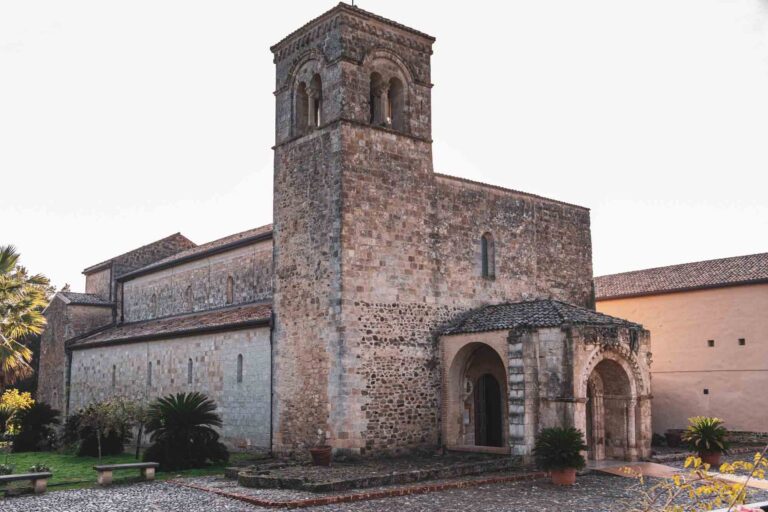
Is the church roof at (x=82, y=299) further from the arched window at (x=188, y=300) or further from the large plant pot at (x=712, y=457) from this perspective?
the large plant pot at (x=712, y=457)

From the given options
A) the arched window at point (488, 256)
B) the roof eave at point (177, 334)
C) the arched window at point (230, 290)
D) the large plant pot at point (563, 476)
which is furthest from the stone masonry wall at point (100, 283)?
the large plant pot at point (563, 476)

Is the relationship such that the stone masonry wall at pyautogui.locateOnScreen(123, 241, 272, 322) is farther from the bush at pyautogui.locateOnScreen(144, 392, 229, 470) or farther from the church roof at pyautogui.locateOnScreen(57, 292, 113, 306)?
the bush at pyautogui.locateOnScreen(144, 392, 229, 470)

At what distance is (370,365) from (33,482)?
28.6 ft

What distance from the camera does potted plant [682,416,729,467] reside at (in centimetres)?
2088

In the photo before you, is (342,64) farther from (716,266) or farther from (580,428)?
(716,266)

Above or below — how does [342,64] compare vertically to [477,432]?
above

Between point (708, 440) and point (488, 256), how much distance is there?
27.5 feet

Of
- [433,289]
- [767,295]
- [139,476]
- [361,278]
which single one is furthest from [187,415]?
[767,295]

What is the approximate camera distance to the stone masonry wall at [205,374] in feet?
77.4

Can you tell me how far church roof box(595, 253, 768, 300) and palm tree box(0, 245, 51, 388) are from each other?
22.5 metres

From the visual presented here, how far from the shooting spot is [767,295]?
27.2 metres

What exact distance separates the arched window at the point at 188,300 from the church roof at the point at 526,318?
489 inches

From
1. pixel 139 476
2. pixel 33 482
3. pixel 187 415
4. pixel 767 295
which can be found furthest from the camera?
pixel 767 295

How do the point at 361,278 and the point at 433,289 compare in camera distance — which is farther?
the point at 433,289
